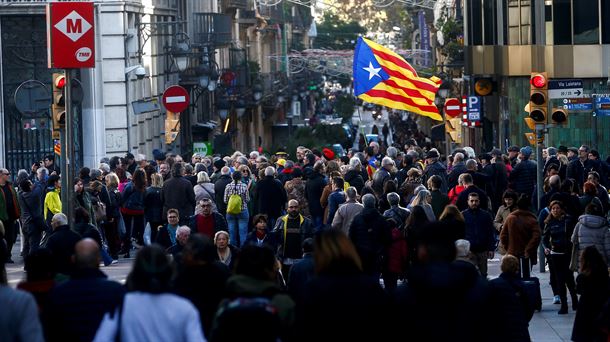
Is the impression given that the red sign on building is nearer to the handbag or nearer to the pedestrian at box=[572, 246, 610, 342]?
the handbag

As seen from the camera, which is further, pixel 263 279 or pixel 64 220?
pixel 64 220

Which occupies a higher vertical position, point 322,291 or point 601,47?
point 601,47

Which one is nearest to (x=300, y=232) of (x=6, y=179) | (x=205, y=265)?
(x=6, y=179)

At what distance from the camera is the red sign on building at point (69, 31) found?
18.3 m

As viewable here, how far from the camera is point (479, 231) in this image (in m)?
18.5

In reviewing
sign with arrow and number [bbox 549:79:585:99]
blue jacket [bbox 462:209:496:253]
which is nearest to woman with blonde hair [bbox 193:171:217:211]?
sign with arrow and number [bbox 549:79:585:99]

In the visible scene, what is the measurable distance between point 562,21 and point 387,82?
7673 mm

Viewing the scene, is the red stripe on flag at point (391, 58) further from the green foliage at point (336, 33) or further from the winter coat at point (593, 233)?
the green foliage at point (336, 33)

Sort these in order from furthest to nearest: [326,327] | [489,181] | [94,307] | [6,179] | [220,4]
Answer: [220,4], [489,181], [6,179], [94,307], [326,327]

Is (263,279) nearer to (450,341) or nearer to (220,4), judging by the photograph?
(450,341)

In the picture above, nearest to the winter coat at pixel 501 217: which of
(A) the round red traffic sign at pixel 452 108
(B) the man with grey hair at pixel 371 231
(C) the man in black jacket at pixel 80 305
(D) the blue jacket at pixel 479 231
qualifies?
(D) the blue jacket at pixel 479 231

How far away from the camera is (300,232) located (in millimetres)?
18359

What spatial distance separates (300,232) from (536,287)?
436cm

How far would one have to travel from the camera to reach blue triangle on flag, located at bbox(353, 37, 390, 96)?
113ft
